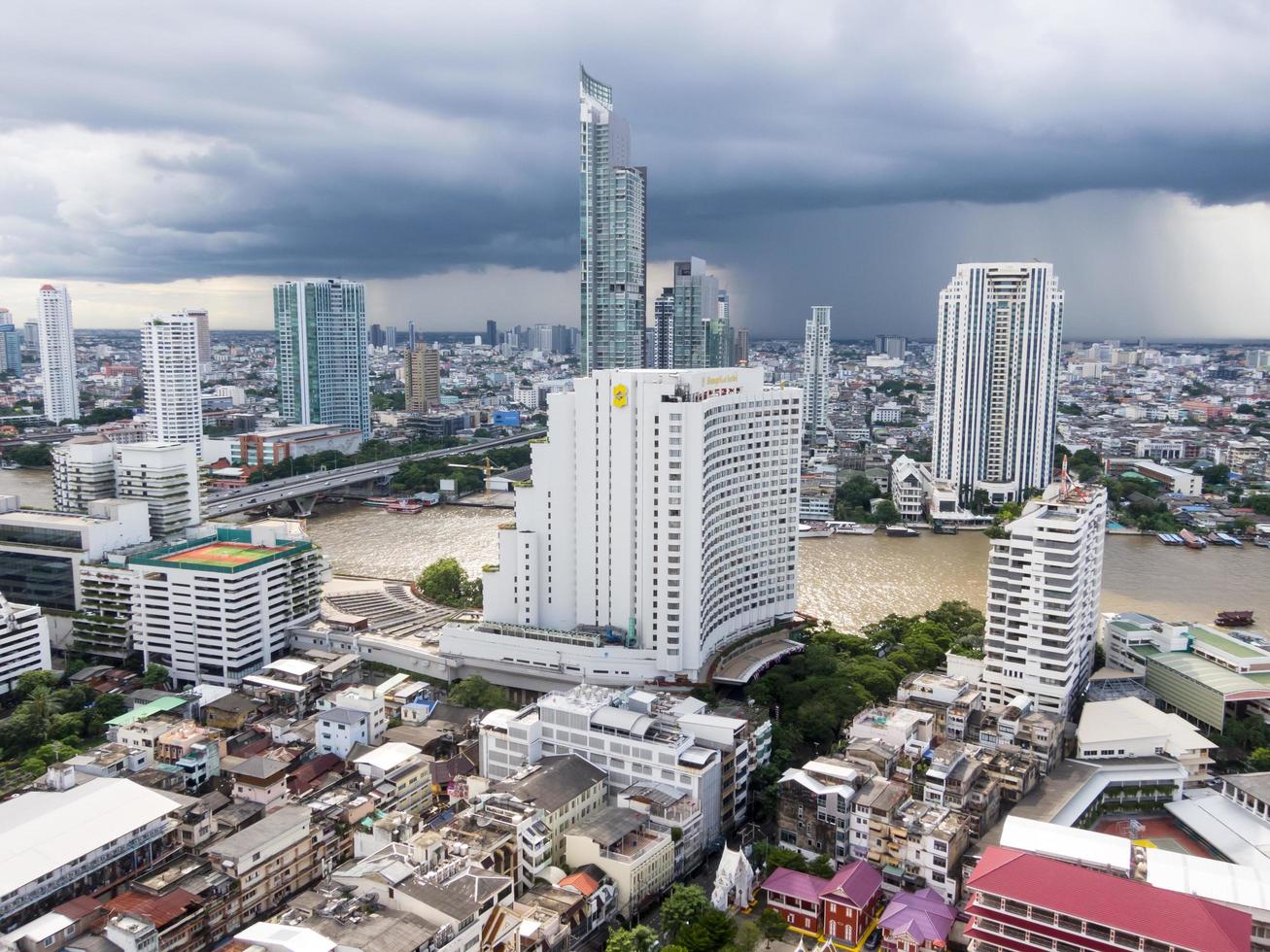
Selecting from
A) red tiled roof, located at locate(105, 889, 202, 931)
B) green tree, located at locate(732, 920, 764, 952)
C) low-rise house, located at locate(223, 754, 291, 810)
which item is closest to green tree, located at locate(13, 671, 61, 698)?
low-rise house, located at locate(223, 754, 291, 810)

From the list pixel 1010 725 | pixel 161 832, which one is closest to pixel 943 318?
pixel 1010 725

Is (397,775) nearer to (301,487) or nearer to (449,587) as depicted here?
(449,587)

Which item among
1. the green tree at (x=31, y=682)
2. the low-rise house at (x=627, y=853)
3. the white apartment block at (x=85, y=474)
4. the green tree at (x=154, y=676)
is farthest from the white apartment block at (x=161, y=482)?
the low-rise house at (x=627, y=853)

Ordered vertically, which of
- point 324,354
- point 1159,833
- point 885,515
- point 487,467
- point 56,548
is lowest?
point 1159,833

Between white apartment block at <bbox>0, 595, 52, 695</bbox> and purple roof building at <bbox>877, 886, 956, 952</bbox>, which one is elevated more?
white apartment block at <bbox>0, 595, 52, 695</bbox>

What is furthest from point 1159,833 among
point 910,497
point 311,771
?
point 910,497

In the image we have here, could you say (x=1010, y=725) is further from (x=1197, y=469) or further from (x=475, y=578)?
(x=1197, y=469)

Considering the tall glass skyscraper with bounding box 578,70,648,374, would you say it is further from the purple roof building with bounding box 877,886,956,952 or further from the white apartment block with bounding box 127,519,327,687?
the purple roof building with bounding box 877,886,956,952
